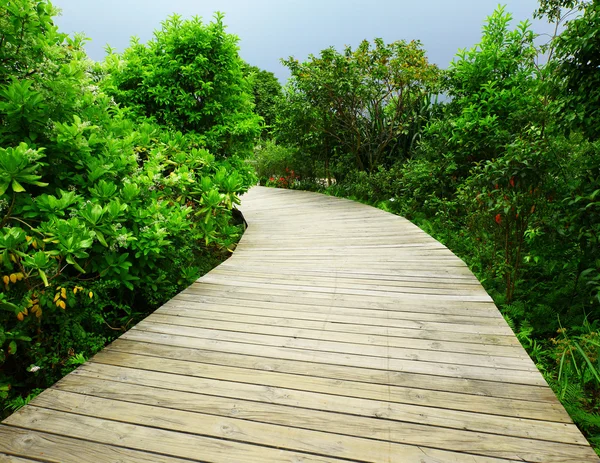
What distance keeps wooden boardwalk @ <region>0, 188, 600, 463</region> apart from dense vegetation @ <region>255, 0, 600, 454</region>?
2.27 feet

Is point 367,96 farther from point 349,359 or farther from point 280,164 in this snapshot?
point 349,359

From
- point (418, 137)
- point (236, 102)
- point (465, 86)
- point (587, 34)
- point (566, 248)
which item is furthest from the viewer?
point (418, 137)

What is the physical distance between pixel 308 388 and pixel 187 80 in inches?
199

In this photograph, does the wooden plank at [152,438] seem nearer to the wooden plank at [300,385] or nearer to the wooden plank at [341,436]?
the wooden plank at [341,436]

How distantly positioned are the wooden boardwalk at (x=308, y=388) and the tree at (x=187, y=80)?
10.6 ft

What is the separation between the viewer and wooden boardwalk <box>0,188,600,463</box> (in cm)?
167

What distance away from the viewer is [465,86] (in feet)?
23.6

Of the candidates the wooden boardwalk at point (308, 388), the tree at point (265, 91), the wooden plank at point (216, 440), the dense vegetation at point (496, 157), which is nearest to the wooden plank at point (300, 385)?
the wooden boardwalk at point (308, 388)

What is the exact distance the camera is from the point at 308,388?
6.84 feet

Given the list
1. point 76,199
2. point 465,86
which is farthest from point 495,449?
point 465,86

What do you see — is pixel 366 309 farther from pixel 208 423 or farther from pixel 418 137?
pixel 418 137

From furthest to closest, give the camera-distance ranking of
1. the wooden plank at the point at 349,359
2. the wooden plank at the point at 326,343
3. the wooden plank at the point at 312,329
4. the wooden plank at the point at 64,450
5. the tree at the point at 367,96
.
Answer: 1. the tree at the point at 367,96
2. the wooden plank at the point at 312,329
3. the wooden plank at the point at 326,343
4. the wooden plank at the point at 349,359
5. the wooden plank at the point at 64,450

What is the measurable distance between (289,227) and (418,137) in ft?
15.9

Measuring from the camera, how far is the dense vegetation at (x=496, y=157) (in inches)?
128
